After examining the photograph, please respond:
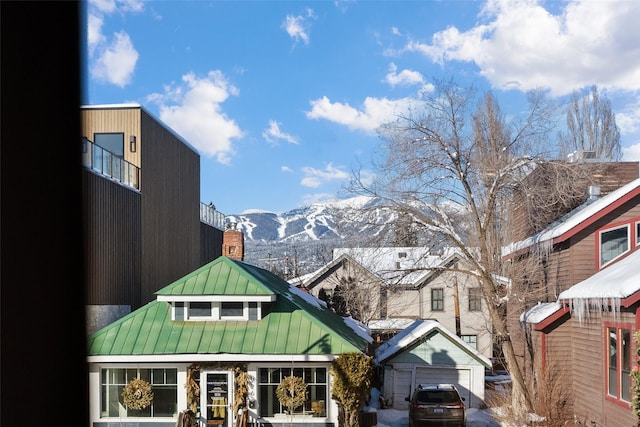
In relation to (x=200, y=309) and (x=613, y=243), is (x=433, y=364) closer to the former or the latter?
(x=613, y=243)

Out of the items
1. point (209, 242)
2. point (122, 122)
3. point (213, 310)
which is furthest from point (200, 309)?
point (209, 242)

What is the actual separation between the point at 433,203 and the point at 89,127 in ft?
46.7

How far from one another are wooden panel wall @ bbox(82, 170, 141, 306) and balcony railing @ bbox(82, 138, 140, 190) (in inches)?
14.1

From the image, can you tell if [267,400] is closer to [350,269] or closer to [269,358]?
[269,358]

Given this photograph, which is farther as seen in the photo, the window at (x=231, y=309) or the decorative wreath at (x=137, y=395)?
the window at (x=231, y=309)

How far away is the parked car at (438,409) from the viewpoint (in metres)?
17.4

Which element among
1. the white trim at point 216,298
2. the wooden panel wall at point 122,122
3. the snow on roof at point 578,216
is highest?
the wooden panel wall at point 122,122

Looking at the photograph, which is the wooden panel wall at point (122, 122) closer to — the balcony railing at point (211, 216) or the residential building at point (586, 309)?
the balcony railing at point (211, 216)

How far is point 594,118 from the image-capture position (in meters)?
44.0

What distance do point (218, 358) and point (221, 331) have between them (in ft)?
2.65

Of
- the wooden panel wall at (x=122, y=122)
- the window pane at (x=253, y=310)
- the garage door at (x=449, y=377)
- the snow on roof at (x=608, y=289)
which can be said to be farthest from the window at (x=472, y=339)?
the window pane at (x=253, y=310)

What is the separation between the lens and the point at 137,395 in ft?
49.5

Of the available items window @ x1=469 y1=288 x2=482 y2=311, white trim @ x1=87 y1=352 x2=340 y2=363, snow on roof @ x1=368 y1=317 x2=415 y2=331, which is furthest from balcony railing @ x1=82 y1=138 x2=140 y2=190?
window @ x1=469 y1=288 x2=482 y2=311

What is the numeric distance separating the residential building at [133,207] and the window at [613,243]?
13874 mm
